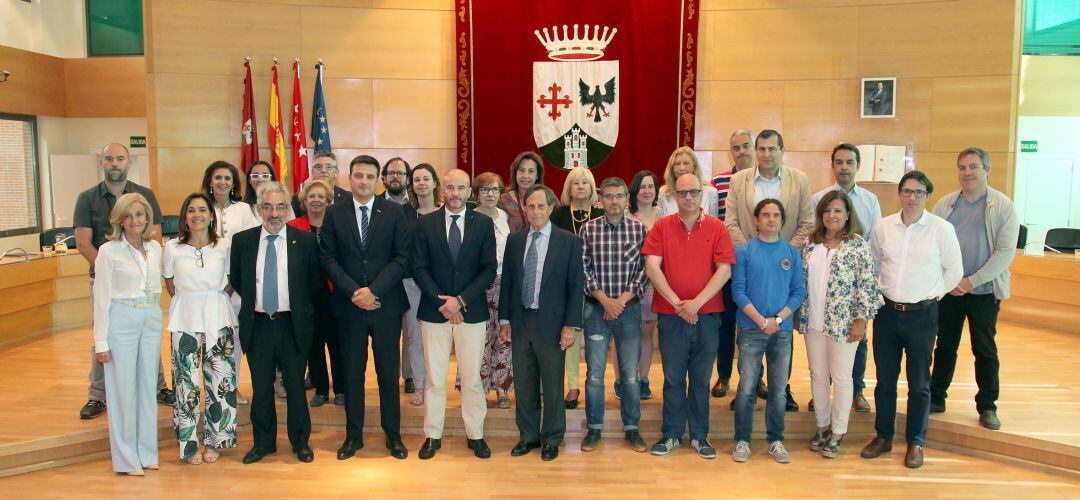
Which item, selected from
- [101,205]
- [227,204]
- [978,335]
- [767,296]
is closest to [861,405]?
[978,335]

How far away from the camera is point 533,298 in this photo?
12.6ft

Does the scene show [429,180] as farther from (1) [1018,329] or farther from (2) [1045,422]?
(1) [1018,329]

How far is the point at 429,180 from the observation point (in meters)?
4.20

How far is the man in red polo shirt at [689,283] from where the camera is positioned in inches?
150

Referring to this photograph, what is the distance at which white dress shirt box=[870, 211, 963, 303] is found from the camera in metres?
3.76

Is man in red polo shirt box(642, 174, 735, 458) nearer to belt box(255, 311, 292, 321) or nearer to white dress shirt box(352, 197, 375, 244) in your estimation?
white dress shirt box(352, 197, 375, 244)

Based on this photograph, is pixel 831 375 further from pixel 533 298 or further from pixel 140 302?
pixel 140 302

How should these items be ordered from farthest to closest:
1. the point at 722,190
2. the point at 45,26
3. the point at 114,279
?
the point at 45,26
the point at 722,190
the point at 114,279

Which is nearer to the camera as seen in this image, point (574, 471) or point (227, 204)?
point (574, 471)

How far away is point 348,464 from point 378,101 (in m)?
4.33

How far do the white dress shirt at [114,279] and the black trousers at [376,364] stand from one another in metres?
1.00

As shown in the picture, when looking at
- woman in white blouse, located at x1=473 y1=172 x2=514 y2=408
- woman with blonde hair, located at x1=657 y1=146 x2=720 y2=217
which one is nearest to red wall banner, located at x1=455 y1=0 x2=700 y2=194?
woman with blonde hair, located at x1=657 y1=146 x2=720 y2=217

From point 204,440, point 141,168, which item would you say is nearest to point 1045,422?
point 204,440

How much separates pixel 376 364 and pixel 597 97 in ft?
13.4
